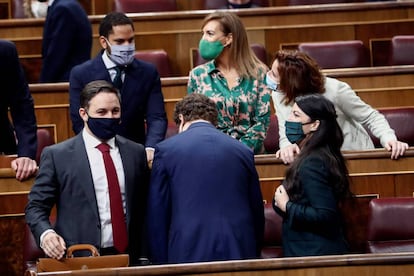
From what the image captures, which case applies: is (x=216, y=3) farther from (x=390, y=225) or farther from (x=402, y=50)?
(x=390, y=225)

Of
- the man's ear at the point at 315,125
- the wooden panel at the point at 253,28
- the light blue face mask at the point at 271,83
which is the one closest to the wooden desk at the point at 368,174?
the light blue face mask at the point at 271,83

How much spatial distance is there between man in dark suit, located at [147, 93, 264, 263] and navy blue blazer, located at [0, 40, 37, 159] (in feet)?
1.88

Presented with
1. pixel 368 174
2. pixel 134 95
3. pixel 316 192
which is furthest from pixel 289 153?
pixel 134 95

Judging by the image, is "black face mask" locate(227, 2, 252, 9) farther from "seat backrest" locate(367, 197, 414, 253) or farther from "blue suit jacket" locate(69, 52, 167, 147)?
"seat backrest" locate(367, 197, 414, 253)

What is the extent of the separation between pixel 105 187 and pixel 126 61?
28.4 inches

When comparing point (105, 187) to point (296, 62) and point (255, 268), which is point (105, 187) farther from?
point (296, 62)

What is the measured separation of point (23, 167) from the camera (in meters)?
3.35

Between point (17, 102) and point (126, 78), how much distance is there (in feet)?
1.32

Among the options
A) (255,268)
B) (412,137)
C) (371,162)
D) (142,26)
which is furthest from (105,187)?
(142,26)

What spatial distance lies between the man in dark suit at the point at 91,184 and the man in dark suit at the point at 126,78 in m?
0.50

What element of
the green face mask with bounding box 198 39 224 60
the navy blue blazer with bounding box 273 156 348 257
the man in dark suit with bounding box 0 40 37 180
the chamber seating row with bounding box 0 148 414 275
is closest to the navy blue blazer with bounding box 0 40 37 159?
the man in dark suit with bounding box 0 40 37 180

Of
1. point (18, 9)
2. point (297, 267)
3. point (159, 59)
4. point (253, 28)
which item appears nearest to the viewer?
point (297, 267)

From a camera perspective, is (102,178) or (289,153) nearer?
(102,178)

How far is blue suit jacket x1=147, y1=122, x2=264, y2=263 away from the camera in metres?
2.90
